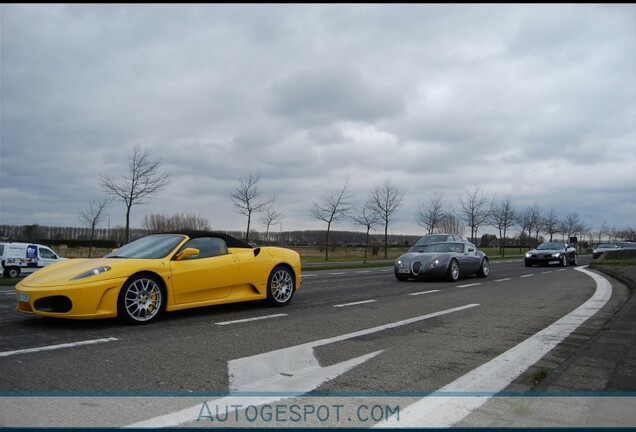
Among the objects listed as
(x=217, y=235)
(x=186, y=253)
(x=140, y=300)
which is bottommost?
(x=140, y=300)

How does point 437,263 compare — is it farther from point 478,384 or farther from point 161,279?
point 478,384

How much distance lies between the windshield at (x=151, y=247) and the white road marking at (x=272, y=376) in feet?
9.74

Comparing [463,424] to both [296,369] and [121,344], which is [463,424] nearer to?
[296,369]

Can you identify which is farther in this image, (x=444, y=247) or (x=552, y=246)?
(x=552, y=246)

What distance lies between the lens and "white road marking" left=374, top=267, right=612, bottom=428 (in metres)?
3.40

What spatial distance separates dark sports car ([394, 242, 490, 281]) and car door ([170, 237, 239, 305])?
8008 mm

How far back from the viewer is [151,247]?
304 inches

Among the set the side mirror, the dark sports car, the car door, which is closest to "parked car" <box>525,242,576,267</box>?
the dark sports car

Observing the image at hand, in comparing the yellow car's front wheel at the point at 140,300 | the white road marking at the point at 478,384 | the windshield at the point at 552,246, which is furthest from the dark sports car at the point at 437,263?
the windshield at the point at 552,246

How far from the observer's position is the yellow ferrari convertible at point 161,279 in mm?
6371

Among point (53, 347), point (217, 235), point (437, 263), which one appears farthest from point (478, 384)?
point (437, 263)

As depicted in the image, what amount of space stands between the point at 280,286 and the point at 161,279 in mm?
2452

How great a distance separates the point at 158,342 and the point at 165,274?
1.56 metres

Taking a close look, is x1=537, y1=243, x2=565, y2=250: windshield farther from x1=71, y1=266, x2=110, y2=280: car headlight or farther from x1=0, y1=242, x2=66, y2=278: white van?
x1=71, y1=266, x2=110, y2=280: car headlight
